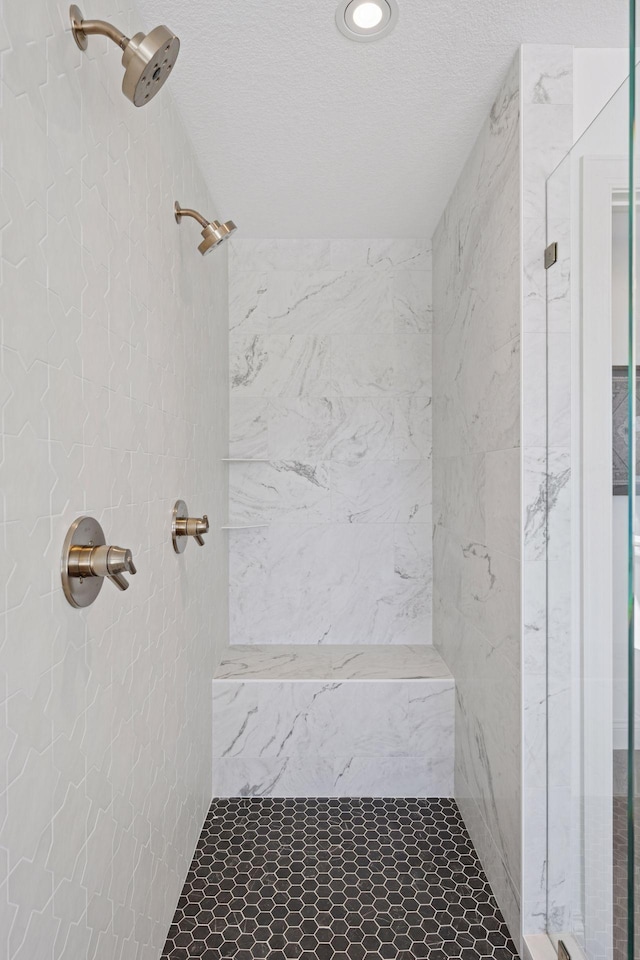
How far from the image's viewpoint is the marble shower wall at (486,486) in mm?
1696

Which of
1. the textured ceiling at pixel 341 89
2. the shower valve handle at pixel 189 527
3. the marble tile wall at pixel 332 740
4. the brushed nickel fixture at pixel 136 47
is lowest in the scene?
the marble tile wall at pixel 332 740

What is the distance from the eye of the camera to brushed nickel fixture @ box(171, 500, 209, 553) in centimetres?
182

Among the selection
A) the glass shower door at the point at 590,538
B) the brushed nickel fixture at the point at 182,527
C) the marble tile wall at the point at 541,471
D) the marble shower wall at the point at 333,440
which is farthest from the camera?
the marble shower wall at the point at 333,440

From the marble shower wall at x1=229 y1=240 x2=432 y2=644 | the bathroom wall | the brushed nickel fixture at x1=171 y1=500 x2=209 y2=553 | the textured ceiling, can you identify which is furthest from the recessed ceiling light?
the marble shower wall at x1=229 y1=240 x2=432 y2=644

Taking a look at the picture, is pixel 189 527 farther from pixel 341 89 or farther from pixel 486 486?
pixel 341 89

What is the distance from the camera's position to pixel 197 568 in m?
2.21

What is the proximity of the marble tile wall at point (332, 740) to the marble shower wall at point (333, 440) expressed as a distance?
20.2 inches

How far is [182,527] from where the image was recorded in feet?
6.01

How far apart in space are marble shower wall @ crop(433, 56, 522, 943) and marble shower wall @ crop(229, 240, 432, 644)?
32 cm

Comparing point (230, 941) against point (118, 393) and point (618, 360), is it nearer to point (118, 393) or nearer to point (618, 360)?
point (118, 393)

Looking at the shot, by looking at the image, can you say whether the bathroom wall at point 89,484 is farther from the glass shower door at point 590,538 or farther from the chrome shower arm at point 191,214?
the glass shower door at point 590,538

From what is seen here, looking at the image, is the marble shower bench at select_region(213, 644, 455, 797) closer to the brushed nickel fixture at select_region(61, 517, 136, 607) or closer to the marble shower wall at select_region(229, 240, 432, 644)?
the marble shower wall at select_region(229, 240, 432, 644)

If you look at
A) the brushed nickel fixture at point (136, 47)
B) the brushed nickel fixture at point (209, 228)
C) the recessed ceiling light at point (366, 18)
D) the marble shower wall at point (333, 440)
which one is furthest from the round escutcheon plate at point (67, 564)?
the marble shower wall at point (333, 440)

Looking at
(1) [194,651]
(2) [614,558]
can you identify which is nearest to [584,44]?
(2) [614,558]
